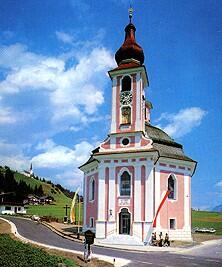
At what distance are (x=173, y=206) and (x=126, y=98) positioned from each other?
12592 millimetres

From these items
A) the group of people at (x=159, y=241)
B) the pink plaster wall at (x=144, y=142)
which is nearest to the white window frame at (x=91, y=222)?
the group of people at (x=159, y=241)

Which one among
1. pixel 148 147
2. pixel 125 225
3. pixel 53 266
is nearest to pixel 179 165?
pixel 148 147

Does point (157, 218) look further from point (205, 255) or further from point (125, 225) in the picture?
point (205, 255)

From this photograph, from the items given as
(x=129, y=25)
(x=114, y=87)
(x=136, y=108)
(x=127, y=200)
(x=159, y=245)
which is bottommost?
(x=159, y=245)

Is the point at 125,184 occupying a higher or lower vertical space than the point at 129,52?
lower

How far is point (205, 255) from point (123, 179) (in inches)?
531

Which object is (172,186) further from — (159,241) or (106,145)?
(106,145)

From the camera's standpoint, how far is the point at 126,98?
41.9 m

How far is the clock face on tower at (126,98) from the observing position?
137 ft

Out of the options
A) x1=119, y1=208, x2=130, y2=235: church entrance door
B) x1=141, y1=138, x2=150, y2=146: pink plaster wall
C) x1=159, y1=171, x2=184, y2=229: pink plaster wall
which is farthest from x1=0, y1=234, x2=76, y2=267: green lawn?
x1=159, y1=171, x2=184, y2=229: pink plaster wall

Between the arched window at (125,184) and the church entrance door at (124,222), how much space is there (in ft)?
5.64

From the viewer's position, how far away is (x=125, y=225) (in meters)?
38.1

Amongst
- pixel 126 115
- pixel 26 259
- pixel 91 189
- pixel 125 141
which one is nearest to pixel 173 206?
pixel 125 141

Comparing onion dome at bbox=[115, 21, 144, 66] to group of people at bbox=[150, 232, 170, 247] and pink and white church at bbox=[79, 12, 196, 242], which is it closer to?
pink and white church at bbox=[79, 12, 196, 242]
